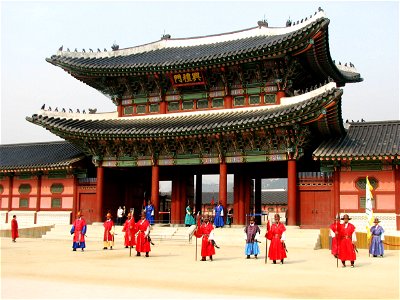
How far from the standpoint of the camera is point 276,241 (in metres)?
16.4

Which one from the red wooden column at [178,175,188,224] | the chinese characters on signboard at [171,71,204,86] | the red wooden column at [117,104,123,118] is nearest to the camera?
the chinese characters on signboard at [171,71,204,86]

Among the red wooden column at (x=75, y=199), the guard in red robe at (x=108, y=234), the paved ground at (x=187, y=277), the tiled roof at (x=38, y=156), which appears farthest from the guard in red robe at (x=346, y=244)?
the red wooden column at (x=75, y=199)

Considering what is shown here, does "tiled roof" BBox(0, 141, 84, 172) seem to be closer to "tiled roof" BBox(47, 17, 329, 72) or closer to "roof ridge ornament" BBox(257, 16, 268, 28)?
"tiled roof" BBox(47, 17, 329, 72)

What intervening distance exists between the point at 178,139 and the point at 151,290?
710 inches

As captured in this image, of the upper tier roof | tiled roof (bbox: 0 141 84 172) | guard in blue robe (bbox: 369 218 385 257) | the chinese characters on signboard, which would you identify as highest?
the upper tier roof

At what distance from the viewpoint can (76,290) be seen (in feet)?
33.1

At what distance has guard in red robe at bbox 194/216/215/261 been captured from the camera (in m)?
17.0

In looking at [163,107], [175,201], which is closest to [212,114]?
[163,107]

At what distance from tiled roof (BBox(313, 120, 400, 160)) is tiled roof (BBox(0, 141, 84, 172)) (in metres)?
14.8

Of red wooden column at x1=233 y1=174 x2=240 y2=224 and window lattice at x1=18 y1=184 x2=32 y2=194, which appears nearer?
red wooden column at x1=233 y1=174 x2=240 y2=224

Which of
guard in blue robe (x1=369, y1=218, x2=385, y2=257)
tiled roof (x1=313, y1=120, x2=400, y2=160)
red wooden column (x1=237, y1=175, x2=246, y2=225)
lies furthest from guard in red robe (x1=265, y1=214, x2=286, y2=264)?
red wooden column (x1=237, y1=175, x2=246, y2=225)

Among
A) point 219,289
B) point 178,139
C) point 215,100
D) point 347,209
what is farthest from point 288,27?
point 219,289

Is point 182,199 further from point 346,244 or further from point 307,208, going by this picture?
point 346,244

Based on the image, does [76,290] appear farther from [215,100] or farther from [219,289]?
[215,100]
